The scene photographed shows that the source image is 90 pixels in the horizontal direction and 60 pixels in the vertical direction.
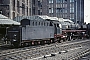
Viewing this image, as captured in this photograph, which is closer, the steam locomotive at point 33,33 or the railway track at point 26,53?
the railway track at point 26,53

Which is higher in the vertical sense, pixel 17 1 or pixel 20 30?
pixel 17 1

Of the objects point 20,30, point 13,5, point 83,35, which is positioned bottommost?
point 83,35

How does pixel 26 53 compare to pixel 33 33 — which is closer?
pixel 26 53

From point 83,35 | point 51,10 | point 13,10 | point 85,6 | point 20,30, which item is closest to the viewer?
point 20,30

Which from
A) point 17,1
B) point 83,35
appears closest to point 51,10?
point 17,1

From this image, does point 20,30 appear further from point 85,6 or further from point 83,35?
point 85,6

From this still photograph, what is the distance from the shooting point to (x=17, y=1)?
55875 millimetres

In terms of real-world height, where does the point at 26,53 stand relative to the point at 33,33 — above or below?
below

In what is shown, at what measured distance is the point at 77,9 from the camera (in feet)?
281

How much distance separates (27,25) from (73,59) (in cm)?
1007

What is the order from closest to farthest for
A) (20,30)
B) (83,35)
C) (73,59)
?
1. (73,59)
2. (20,30)
3. (83,35)

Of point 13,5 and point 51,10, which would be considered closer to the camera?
point 13,5

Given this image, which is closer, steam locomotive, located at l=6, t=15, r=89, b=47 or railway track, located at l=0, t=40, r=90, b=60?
railway track, located at l=0, t=40, r=90, b=60

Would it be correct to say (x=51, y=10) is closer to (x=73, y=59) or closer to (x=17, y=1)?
(x=17, y=1)
